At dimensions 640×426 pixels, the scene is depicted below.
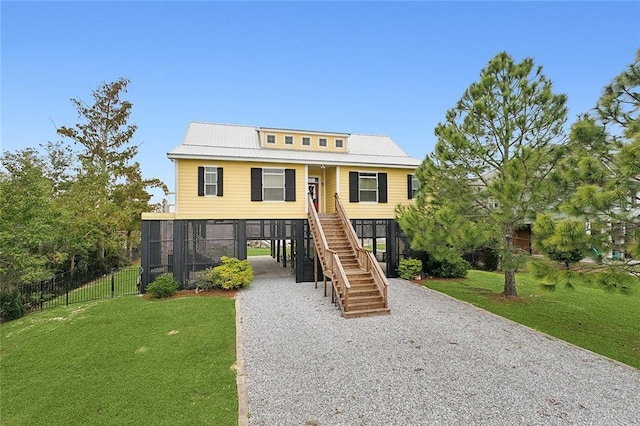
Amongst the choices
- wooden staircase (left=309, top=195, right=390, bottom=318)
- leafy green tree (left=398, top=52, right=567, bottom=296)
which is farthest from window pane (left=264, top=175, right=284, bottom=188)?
leafy green tree (left=398, top=52, right=567, bottom=296)

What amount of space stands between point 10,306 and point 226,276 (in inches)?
267

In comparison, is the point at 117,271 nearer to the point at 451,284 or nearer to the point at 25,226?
the point at 25,226

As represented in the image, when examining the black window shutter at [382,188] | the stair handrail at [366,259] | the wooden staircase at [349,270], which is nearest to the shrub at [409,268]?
the black window shutter at [382,188]

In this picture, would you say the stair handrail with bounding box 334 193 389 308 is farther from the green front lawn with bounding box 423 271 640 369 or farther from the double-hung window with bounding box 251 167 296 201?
the green front lawn with bounding box 423 271 640 369

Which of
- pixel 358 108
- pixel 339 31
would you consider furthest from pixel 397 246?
pixel 358 108

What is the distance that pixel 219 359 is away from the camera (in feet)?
20.9

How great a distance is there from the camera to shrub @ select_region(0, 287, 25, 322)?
10.3 meters

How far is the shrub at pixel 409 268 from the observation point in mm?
14586

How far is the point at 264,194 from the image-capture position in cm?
1428

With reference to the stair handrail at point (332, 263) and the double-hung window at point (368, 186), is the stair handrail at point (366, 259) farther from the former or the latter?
the double-hung window at point (368, 186)

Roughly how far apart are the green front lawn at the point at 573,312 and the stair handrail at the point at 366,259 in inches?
135

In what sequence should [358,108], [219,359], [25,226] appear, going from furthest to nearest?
[358,108] → [25,226] → [219,359]

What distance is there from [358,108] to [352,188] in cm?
1191

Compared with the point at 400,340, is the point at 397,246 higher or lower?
higher
